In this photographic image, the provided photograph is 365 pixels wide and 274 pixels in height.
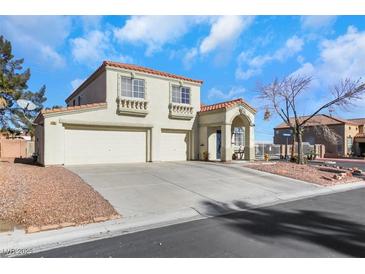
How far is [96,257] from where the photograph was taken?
158 inches

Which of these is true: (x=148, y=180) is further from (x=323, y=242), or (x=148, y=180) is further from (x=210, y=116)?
(x=210, y=116)

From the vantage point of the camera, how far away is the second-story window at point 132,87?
51.0 feet

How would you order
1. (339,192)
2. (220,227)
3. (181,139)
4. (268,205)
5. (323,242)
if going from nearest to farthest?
1. (323,242)
2. (220,227)
3. (268,205)
4. (339,192)
5. (181,139)

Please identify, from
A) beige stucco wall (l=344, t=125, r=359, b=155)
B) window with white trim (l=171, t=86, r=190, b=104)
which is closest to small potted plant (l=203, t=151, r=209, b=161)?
window with white trim (l=171, t=86, r=190, b=104)

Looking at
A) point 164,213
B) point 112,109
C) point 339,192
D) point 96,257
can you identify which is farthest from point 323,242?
point 112,109

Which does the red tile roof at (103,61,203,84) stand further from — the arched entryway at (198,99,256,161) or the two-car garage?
the two-car garage

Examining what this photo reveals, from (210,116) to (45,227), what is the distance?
13463 millimetres

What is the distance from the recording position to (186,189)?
8.75 metres

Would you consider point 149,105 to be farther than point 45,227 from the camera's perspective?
Yes

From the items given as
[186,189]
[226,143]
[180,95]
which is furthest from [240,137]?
[186,189]

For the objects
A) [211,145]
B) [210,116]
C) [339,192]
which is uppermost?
[210,116]

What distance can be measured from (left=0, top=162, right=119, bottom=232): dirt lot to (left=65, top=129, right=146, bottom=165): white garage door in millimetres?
5441

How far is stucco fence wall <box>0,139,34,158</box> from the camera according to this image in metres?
23.4

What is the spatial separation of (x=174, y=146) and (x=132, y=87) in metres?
4.74
